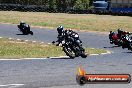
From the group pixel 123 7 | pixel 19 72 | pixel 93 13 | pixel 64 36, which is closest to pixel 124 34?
pixel 64 36

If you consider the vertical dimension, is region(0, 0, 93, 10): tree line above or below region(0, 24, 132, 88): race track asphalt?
below

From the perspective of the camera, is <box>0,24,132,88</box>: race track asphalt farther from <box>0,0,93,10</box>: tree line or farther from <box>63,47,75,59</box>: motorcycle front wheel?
<box>0,0,93,10</box>: tree line

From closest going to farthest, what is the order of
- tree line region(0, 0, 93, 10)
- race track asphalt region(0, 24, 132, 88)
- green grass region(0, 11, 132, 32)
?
race track asphalt region(0, 24, 132, 88) → green grass region(0, 11, 132, 32) → tree line region(0, 0, 93, 10)

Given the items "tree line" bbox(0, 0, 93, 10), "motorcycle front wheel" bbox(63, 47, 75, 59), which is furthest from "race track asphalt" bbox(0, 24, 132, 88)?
"tree line" bbox(0, 0, 93, 10)

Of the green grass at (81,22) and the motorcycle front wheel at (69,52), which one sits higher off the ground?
the motorcycle front wheel at (69,52)

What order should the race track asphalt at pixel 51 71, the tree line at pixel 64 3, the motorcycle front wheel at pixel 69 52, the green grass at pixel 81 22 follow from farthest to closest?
the tree line at pixel 64 3
the green grass at pixel 81 22
the motorcycle front wheel at pixel 69 52
the race track asphalt at pixel 51 71

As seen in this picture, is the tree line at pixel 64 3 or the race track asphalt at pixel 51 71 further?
the tree line at pixel 64 3

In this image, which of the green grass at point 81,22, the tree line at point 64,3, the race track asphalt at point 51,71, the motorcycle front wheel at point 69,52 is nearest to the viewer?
the race track asphalt at point 51,71

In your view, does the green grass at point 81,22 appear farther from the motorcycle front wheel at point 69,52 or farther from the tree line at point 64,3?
the tree line at point 64,3

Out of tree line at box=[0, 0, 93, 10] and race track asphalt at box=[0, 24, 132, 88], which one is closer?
race track asphalt at box=[0, 24, 132, 88]

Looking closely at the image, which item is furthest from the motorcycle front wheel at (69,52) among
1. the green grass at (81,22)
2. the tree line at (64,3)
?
the tree line at (64,3)

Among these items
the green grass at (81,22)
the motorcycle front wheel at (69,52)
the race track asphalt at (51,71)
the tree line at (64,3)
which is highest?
the race track asphalt at (51,71)

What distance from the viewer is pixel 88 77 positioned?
583cm

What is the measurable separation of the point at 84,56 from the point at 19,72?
19.2 ft
